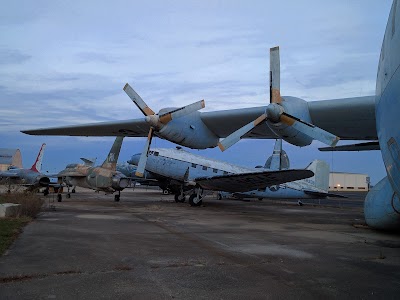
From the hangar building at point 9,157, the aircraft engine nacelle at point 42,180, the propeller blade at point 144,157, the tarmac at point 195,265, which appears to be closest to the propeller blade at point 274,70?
the tarmac at point 195,265

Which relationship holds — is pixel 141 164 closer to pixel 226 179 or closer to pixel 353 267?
Answer: pixel 226 179

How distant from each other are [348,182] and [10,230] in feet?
305

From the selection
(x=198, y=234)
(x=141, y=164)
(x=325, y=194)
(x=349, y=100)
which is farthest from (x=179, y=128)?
(x=325, y=194)

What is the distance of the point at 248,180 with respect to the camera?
20.4 metres

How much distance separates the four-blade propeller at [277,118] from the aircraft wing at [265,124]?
77cm

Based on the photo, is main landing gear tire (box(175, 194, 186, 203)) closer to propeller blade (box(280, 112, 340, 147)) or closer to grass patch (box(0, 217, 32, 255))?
grass patch (box(0, 217, 32, 255))

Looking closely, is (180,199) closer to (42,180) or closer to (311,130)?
(42,180)

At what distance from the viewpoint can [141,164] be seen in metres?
14.6

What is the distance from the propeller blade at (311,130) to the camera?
8742 millimetres

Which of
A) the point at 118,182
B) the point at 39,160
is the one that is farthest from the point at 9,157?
the point at 118,182

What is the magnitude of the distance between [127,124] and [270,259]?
10496mm

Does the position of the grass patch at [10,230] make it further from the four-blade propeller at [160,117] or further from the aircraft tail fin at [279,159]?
the aircraft tail fin at [279,159]

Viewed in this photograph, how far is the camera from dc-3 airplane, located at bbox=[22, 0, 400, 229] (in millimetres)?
4180

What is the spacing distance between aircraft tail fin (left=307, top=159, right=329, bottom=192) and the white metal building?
212 ft
